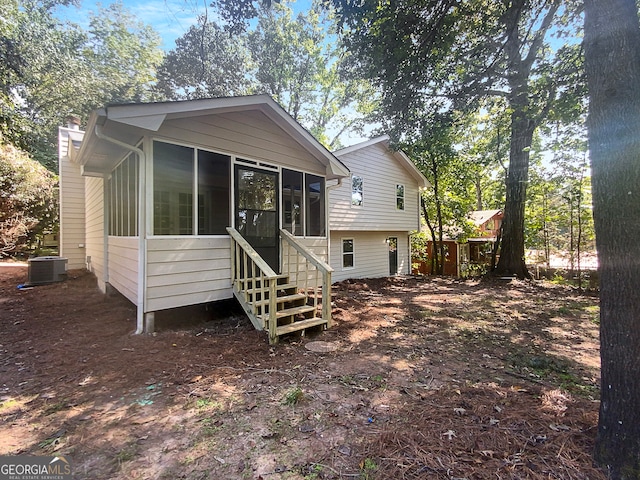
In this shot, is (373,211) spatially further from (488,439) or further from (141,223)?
(488,439)

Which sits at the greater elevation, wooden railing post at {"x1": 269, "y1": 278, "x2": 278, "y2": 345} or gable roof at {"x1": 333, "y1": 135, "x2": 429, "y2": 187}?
gable roof at {"x1": 333, "y1": 135, "x2": 429, "y2": 187}

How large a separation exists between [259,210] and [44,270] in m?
7.43

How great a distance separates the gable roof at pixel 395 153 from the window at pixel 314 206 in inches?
150

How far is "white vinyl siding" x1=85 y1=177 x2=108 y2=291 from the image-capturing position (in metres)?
8.00

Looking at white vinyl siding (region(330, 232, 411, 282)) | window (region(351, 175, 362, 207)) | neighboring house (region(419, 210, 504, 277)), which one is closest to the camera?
window (region(351, 175, 362, 207))

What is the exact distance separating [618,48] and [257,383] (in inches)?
159

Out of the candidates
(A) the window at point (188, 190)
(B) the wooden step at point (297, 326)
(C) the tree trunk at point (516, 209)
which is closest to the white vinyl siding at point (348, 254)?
(C) the tree trunk at point (516, 209)

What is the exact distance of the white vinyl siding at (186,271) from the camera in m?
4.47

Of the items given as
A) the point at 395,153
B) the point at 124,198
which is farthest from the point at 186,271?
the point at 395,153

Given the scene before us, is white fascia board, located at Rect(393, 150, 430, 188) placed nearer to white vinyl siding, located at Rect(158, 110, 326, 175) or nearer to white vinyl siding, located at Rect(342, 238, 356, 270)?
white vinyl siding, located at Rect(342, 238, 356, 270)

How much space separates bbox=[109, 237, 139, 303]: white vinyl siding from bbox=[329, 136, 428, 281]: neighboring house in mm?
6407

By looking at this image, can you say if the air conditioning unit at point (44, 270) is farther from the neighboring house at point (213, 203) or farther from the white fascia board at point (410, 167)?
the white fascia board at point (410, 167)

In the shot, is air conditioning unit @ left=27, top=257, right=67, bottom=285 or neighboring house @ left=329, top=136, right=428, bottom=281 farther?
neighboring house @ left=329, top=136, right=428, bottom=281

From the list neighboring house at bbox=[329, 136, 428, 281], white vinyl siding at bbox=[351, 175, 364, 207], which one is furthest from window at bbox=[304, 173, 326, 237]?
white vinyl siding at bbox=[351, 175, 364, 207]
